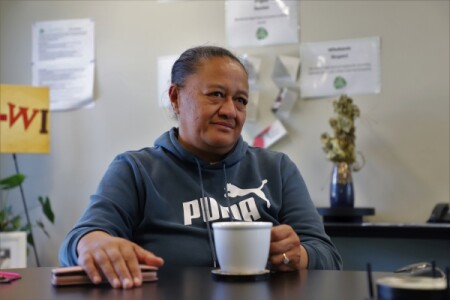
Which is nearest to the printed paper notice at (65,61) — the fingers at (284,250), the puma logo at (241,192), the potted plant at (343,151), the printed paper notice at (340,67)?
the printed paper notice at (340,67)

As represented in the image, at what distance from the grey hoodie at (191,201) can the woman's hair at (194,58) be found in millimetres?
155

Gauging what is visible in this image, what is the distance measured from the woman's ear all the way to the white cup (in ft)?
2.21

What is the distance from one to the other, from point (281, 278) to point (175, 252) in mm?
375

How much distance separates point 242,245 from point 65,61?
2.25 meters

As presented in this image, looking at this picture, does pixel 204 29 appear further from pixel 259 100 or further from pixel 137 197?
pixel 137 197

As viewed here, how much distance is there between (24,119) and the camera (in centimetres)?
269

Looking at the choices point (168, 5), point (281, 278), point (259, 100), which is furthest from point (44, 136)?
point (281, 278)

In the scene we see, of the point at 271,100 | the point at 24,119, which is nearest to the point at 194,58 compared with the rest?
the point at 271,100

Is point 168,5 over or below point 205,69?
over

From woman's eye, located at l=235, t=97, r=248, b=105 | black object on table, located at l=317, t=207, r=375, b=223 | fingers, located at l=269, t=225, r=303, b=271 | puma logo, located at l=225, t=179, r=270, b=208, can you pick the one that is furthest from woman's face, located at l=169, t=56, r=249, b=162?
black object on table, located at l=317, t=207, r=375, b=223

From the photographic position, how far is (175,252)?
123cm

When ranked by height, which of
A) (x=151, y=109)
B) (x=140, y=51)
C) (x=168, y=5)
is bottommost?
(x=151, y=109)

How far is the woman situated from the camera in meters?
1.23

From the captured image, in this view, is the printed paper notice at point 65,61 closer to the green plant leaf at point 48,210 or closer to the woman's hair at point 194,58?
the green plant leaf at point 48,210
